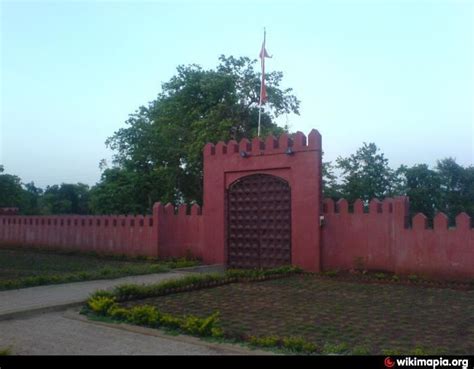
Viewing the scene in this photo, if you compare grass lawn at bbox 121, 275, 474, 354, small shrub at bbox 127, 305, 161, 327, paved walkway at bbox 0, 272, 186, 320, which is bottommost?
grass lawn at bbox 121, 275, 474, 354

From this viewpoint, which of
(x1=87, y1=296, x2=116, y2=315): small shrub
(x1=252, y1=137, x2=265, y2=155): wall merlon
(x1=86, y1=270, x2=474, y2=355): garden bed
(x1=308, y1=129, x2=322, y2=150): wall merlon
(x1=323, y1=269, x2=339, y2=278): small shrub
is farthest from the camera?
(x1=252, y1=137, x2=265, y2=155): wall merlon

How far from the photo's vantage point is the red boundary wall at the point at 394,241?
12.0 meters

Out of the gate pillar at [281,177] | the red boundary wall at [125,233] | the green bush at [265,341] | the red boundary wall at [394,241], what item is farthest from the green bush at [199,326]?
the red boundary wall at [125,233]

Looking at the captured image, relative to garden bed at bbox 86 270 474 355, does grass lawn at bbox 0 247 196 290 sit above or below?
above

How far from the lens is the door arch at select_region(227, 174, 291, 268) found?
14578 mm

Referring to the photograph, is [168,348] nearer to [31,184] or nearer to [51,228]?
[51,228]

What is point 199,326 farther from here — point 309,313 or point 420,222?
point 420,222

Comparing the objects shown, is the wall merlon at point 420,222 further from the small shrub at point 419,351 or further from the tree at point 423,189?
the tree at point 423,189

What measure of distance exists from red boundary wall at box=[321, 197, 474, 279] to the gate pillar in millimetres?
392

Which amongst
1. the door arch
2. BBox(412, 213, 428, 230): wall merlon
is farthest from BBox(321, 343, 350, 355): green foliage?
the door arch

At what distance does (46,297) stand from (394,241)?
7.55 metres

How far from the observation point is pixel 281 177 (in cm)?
1468

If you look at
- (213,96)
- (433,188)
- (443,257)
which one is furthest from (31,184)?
(443,257)

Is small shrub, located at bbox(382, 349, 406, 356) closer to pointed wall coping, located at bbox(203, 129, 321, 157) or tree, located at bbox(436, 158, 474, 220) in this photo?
pointed wall coping, located at bbox(203, 129, 321, 157)
